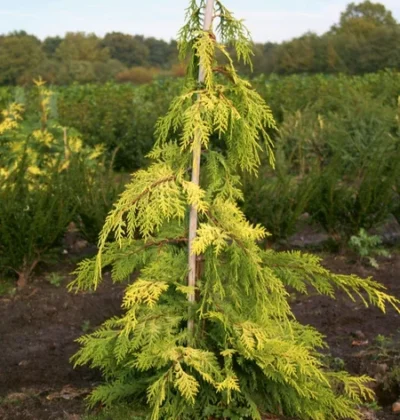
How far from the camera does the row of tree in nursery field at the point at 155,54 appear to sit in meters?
51.4

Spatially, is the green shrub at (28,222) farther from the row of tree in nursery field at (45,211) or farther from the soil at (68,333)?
the soil at (68,333)

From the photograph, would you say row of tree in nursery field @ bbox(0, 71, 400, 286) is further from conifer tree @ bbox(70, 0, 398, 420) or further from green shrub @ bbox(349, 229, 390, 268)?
conifer tree @ bbox(70, 0, 398, 420)

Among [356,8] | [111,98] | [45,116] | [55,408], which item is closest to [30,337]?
[55,408]

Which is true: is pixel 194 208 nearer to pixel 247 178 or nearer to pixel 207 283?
pixel 207 283

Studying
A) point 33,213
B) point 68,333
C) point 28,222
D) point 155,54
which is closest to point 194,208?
point 68,333

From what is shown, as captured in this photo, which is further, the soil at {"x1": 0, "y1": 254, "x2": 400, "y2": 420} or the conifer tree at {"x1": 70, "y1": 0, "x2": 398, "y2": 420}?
the soil at {"x1": 0, "y1": 254, "x2": 400, "y2": 420}

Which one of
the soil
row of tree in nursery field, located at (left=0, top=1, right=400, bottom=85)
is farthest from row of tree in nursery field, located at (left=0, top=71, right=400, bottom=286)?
row of tree in nursery field, located at (left=0, top=1, right=400, bottom=85)

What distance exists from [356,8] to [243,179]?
77876 mm

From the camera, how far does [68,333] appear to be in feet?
17.9

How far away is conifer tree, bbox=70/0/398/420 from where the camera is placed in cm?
311

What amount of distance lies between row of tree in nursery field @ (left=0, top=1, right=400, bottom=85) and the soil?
123ft

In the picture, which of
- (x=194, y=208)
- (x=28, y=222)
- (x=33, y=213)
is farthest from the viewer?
(x=33, y=213)

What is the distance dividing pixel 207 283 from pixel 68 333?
2471 mm

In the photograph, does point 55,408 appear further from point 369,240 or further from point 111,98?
point 111,98
